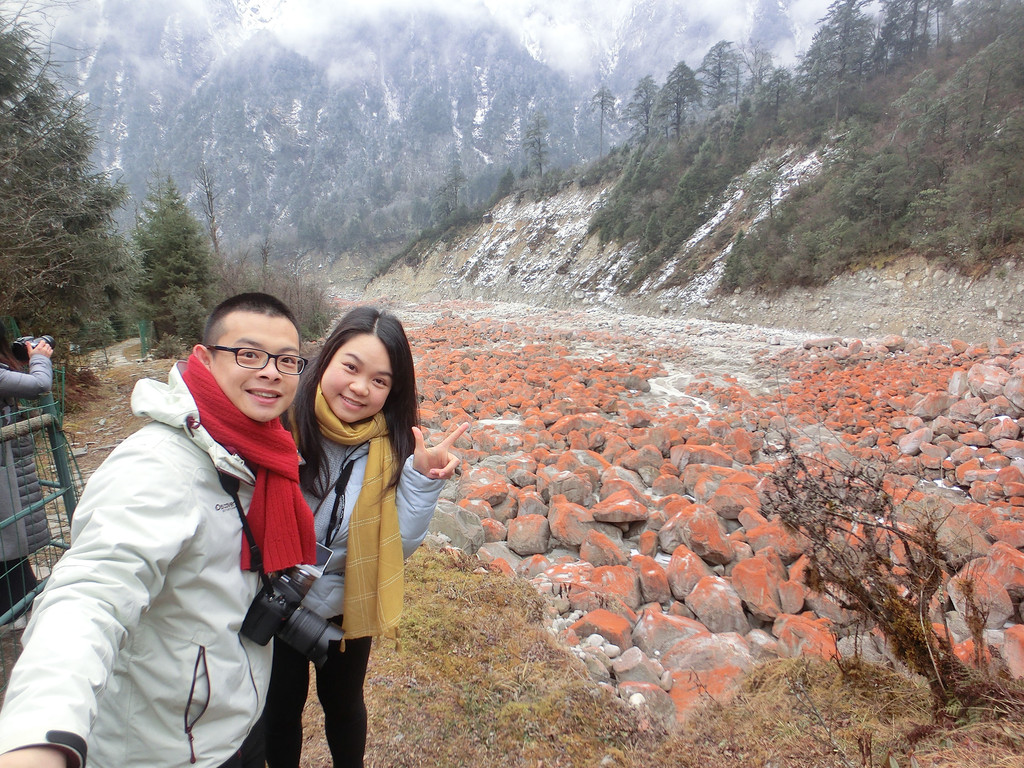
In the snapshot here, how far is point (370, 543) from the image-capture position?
4.63 ft

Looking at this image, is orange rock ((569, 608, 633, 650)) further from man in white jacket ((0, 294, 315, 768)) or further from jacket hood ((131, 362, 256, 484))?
jacket hood ((131, 362, 256, 484))

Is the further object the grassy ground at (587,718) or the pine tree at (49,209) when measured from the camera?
the pine tree at (49,209)

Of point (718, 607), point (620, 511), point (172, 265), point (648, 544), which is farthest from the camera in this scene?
point (172, 265)

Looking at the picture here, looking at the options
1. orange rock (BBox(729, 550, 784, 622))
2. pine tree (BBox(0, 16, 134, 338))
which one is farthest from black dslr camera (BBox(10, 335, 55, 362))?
orange rock (BBox(729, 550, 784, 622))

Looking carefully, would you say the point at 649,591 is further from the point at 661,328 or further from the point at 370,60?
the point at 370,60

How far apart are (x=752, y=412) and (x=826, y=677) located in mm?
5300

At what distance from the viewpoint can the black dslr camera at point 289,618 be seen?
1.10m

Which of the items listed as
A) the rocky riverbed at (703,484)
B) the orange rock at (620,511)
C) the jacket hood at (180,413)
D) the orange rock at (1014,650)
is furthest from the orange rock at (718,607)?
the jacket hood at (180,413)

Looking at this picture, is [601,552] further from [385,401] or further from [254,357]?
[254,357]

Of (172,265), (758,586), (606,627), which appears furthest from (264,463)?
(172,265)

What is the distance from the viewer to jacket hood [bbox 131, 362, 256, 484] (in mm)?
964

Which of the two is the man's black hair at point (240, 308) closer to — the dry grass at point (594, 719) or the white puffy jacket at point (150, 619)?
the white puffy jacket at point (150, 619)

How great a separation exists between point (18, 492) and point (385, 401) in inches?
74.5

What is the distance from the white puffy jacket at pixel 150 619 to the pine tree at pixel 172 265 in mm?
12461
